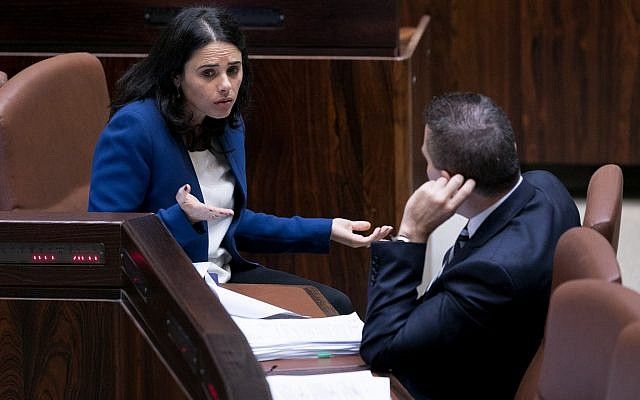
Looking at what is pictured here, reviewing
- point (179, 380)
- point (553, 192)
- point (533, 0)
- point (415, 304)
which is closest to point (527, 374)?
point (415, 304)

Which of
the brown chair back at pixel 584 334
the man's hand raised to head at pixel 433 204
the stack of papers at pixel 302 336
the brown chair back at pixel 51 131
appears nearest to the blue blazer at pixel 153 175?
the brown chair back at pixel 51 131

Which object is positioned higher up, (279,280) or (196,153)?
(196,153)

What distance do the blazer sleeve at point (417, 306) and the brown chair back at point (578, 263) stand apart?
0.07 m

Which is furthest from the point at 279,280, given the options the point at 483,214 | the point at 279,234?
the point at 483,214

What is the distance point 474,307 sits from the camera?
4.56ft

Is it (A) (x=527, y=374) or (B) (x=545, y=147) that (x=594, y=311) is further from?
(B) (x=545, y=147)

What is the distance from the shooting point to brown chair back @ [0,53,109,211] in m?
1.99

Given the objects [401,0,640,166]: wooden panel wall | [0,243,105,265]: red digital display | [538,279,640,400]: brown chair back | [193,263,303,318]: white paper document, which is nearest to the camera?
[538,279,640,400]: brown chair back

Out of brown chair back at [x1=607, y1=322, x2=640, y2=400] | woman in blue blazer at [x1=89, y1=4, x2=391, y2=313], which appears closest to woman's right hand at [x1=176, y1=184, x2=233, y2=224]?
woman in blue blazer at [x1=89, y1=4, x2=391, y2=313]

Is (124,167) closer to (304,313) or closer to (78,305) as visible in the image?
(304,313)

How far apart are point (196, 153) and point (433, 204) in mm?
659

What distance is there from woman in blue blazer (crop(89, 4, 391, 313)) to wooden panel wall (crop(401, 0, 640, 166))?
1.68 metres

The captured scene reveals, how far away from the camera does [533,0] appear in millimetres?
3611

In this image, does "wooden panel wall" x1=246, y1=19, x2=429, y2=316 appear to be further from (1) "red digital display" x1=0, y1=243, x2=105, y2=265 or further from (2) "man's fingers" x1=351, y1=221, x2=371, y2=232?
(1) "red digital display" x1=0, y1=243, x2=105, y2=265
